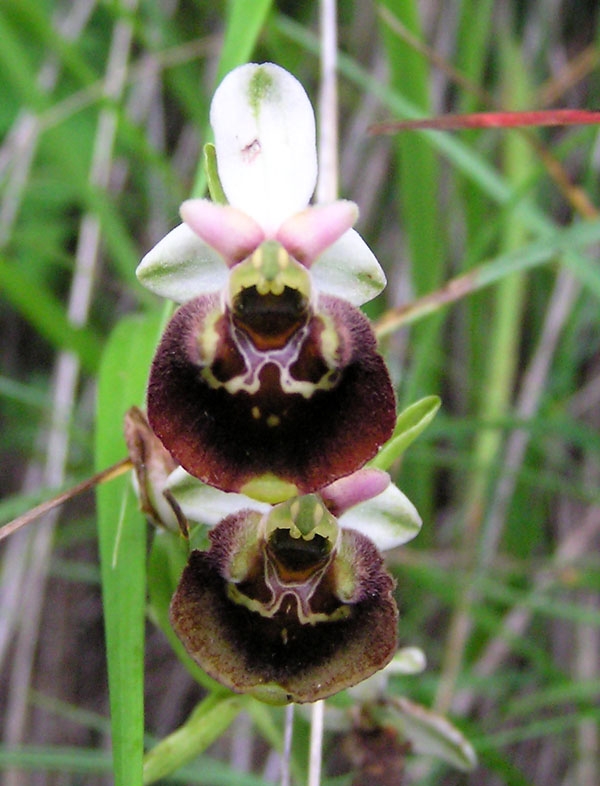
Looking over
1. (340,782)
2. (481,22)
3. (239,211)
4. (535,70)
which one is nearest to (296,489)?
(239,211)

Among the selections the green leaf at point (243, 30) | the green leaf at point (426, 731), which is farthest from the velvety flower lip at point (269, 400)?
the green leaf at point (426, 731)

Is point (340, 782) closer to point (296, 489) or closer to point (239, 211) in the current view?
point (296, 489)

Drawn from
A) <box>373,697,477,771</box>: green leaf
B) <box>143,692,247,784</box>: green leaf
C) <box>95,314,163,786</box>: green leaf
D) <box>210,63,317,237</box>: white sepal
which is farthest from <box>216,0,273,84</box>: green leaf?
<box>373,697,477,771</box>: green leaf

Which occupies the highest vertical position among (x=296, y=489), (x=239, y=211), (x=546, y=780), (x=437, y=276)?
(x=437, y=276)

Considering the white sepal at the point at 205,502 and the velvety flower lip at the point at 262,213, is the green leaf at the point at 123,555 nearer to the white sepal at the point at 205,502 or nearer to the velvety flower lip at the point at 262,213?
the white sepal at the point at 205,502

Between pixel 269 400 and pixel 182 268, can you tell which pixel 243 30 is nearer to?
pixel 182 268

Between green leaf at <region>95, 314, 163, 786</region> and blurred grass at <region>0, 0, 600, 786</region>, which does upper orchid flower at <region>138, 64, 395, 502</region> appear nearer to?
green leaf at <region>95, 314, 163, 786</region>
